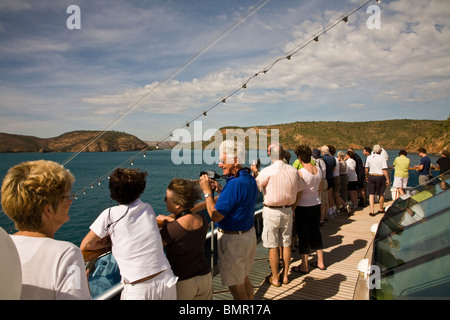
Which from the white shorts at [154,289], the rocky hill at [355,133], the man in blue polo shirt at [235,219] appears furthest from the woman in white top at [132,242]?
the rocky hill at [355,133]

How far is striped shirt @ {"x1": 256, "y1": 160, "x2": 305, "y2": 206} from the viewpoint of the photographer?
3.56 m

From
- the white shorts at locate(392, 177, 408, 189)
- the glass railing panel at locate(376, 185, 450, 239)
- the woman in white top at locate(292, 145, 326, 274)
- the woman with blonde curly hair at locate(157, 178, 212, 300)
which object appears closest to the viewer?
the woman with blonde curly hair at locate(157, 178, 212, 300)

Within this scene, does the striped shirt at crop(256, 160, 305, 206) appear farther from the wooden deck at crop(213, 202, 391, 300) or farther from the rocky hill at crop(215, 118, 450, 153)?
the rocky hill at crop(215, 118, 450, 153)

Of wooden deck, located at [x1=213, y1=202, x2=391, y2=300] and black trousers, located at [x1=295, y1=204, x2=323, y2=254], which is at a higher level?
black trousers, located at [x1=295, y1=204, x2=323, y2=254]

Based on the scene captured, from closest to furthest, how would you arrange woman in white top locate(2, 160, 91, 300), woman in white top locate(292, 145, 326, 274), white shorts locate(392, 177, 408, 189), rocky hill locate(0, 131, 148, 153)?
woman in white top locate(2, 160, 91, 300) < woman in white top locate(292, 145, 326, 274) < white shorts locate(392, 177, 408, 189) < rocky hill locate(0, 131, 148, 153)

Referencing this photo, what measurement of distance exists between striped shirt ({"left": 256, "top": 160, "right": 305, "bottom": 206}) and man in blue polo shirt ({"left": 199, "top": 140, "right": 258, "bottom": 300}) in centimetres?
78

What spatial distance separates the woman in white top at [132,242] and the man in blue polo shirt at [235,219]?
791 millimetres

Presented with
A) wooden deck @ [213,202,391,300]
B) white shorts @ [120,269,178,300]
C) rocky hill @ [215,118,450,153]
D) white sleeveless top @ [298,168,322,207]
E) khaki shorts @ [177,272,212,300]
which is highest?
rocky hill @ [215,118,450,153]

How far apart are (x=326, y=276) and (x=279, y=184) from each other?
152cm

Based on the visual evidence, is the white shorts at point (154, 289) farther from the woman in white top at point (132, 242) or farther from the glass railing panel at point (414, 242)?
the glass railing panel at point (414, 242)

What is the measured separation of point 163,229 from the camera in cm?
217

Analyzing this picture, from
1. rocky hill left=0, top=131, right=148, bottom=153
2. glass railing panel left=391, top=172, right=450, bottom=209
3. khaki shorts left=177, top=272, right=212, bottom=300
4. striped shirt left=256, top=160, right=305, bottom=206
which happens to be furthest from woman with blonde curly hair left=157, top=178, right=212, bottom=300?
rocky hill left=0, top=131, right=148, bottom=153

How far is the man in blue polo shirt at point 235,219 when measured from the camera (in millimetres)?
2668
